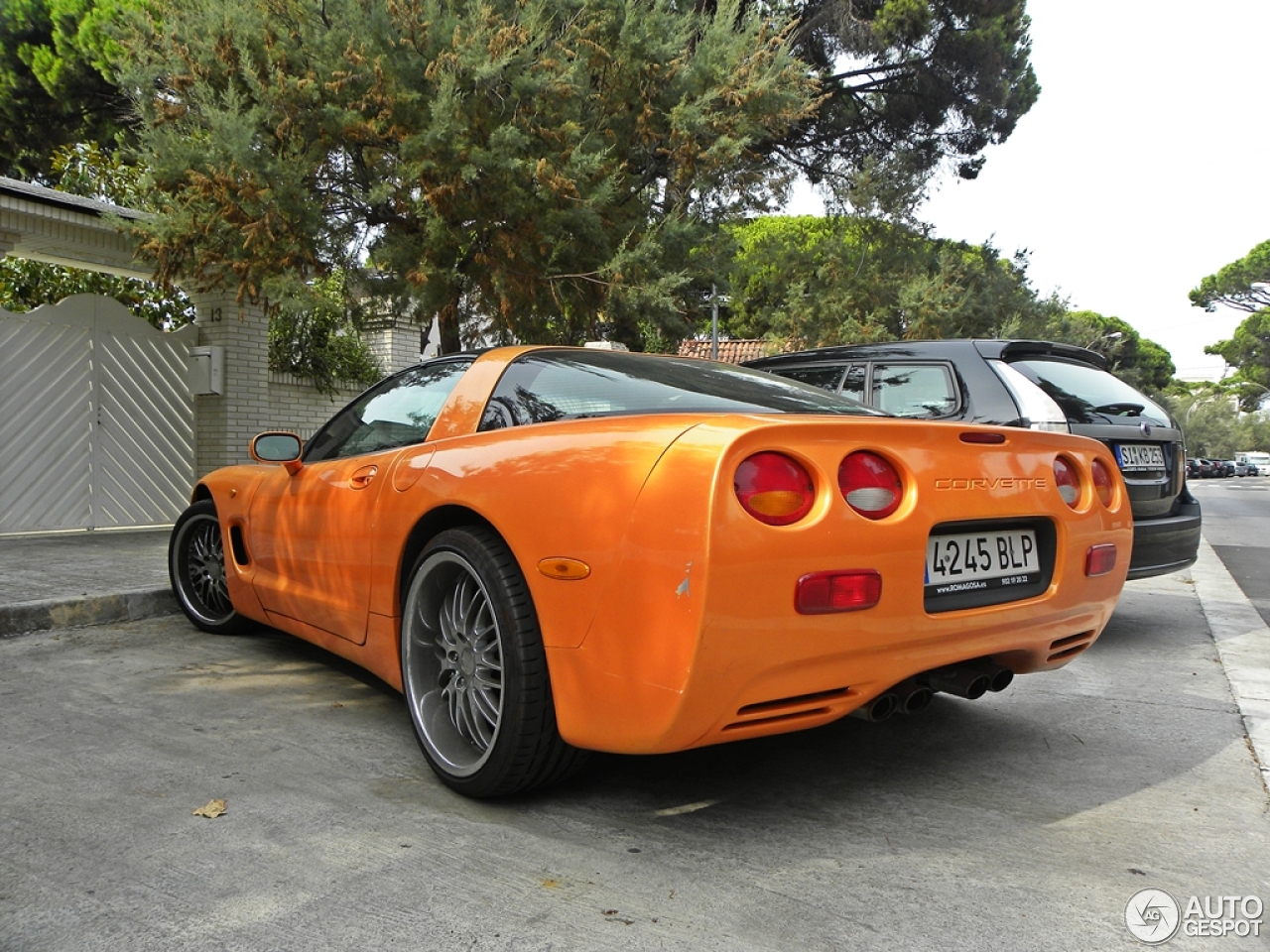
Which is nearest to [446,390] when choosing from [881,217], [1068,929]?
[1068,929]

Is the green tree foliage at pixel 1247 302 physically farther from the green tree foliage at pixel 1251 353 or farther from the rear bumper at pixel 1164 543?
the rear bumper at pixel 1164 543

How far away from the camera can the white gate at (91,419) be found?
28.5ft

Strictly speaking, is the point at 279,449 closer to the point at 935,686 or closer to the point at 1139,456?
the point at 935,686

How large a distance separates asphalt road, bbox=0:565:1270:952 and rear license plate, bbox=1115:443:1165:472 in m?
1.40

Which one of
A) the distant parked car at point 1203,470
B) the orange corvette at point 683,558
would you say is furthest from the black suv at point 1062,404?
the distant parked car at point 1203,470

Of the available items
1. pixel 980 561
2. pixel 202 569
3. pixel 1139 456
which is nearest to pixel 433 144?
pixel 202 569

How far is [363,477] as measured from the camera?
3.54 metres

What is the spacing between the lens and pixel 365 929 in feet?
6.66

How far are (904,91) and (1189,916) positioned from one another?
19.1m

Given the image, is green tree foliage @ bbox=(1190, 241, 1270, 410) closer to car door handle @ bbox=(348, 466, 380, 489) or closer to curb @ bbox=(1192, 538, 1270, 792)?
curb @ bbox=(1192, 538, 1270, 792)

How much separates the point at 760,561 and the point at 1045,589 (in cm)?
115

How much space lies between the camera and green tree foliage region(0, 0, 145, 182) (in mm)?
16547

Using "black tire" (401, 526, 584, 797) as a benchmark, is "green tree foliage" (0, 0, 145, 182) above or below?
above

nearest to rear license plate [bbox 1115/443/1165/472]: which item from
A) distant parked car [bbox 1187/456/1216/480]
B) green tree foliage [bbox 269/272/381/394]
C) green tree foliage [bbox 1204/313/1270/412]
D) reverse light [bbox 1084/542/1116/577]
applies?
reverse light [bbox 1084/542/1116/577]
